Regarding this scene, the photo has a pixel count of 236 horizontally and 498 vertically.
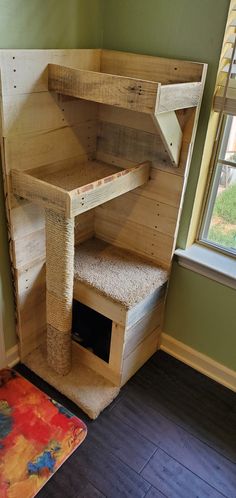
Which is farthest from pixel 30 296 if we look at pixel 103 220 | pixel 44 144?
pixel 44 144

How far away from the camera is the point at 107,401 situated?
6.23 feet

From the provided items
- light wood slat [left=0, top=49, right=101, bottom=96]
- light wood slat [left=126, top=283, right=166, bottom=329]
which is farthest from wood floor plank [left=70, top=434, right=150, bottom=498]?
light wood slat [left=0, top=49, right=101, bottom=96]

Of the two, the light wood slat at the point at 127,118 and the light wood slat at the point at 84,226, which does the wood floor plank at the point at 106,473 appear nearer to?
the light wood slat at the point at 84,226

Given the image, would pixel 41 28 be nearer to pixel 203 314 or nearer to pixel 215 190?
pixel 215 190

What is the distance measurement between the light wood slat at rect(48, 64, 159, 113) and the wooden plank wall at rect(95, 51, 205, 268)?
A: 29cm

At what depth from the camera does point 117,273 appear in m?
1.92

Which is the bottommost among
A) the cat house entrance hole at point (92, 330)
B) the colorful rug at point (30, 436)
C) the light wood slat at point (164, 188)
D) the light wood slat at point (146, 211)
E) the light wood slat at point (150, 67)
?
the colorful rug at point (30, 436)

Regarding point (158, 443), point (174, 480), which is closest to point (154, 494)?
point (174, 480)

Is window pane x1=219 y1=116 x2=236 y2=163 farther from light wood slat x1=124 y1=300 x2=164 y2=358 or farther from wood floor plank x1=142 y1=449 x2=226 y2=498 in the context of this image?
wood floor plank x1=142 y1=449 x2=226 y2=498

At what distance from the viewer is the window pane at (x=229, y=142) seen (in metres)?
1.75

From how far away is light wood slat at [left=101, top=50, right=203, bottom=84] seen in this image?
161cm

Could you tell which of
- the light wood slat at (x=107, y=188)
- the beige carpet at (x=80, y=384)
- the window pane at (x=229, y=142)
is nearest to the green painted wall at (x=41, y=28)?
the beige carpet at (x=80, y=384)

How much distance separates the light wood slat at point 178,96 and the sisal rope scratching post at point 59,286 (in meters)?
0.56

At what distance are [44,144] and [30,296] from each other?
0.74 metres
